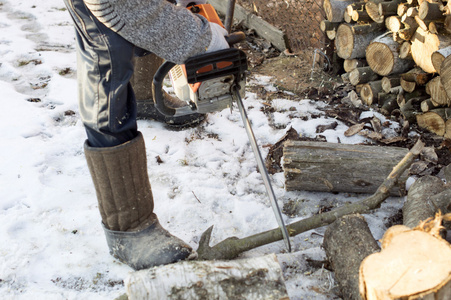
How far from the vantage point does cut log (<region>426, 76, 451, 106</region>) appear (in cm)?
301

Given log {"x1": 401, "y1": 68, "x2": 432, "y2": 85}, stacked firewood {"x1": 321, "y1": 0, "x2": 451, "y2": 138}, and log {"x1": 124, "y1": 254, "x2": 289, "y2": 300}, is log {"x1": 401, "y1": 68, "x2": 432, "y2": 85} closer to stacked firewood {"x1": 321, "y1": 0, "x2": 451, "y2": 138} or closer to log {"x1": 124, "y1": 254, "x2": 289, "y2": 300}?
stacked firewood {"x1": 321, "y1": 0, "x2": 451, "y2": 138}

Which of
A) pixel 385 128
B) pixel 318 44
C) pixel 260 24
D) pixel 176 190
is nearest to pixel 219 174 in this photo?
pixel 176 190

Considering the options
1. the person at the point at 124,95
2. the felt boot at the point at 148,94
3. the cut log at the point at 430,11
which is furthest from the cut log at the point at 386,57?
the person at the point at 124,95

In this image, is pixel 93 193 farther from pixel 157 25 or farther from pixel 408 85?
pixel 408 85

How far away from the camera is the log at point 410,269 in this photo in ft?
3.93

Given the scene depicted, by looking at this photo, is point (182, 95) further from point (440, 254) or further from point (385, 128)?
point (385, 128)

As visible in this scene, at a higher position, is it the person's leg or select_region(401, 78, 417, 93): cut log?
the person's leg

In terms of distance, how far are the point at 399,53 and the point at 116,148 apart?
104 inches

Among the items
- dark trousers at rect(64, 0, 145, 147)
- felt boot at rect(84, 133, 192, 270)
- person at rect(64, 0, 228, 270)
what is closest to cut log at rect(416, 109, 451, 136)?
person at rect(64, 0, 228, 270)

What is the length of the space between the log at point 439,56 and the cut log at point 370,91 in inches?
28.1

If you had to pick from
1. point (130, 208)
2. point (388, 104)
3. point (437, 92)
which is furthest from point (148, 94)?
point (437, 92)

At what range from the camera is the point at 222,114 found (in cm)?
354

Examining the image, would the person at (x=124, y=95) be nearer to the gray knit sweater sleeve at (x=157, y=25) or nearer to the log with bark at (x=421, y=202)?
the gray knit sweater sleeve at (x=157, y=25)

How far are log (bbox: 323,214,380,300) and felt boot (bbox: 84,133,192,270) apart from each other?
2.32 ft
